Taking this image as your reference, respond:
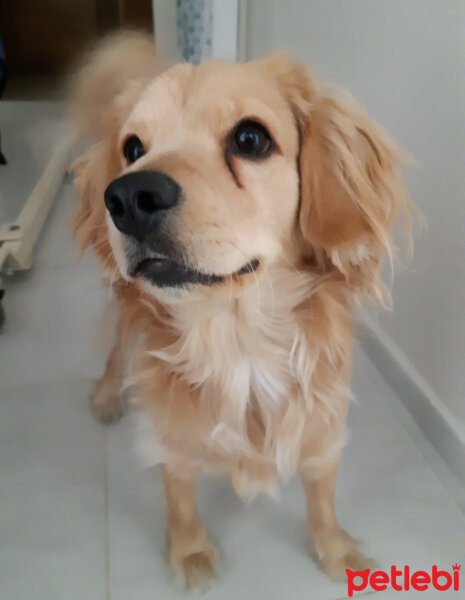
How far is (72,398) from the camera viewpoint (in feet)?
4.26

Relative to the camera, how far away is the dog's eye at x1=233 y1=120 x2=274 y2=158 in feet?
2.21

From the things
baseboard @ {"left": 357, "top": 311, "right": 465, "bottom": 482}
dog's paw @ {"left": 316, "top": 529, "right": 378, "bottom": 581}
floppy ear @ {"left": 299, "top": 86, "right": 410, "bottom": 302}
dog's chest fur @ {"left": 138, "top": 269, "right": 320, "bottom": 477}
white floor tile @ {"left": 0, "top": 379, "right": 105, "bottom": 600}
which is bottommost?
white floor tile @ {"left": 0, "top": 379, "right": 105, "bottom": 600}

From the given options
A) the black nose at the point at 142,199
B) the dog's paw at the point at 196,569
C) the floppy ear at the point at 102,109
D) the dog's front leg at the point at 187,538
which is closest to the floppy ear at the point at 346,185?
the black nose at the point at 142,199

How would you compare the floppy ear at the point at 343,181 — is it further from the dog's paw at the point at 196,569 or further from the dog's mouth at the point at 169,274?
the dog's paw at the point at 196,569

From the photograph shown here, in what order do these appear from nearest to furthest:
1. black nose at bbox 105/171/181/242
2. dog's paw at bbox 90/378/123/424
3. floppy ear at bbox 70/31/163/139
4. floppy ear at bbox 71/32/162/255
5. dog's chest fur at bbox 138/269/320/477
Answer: black nose at bbox 105/171/181/242
dog's chest fur at bbox 138/269/320/477
floppy ear at bbox 71/32/162/255
floppy ear at bbox 70/31/163/139
dog's paw at bbox 90/378/123/424

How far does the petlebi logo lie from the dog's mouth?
2.15ft

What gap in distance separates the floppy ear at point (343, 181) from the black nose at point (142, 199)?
23cm

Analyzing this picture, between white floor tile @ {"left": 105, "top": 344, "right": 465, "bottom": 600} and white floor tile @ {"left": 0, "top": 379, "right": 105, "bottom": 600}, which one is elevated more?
white floor tile @ {"left": 105, "top": 344, "right": 465, "bottom": 600}

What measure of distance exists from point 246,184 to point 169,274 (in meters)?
0.16

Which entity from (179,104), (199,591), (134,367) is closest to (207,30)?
(179,104)

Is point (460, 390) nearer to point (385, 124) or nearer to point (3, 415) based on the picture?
point (385, 124)

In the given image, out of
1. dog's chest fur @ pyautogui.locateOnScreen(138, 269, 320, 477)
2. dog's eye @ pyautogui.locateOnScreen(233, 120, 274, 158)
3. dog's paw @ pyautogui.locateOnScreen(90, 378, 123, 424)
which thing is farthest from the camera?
dog's paw @ pyautogui.locateOnScreen(90, 378, 123, 424)

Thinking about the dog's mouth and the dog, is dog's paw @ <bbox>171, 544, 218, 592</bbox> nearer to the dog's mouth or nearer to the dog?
the dog

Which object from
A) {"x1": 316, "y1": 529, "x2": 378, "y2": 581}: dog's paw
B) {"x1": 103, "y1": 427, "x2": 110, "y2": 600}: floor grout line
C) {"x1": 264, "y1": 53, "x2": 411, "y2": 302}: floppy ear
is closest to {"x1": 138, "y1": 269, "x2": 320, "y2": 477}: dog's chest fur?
{"x1": 264, "y1": 53, "x2": 411, "y2": 302}: floppy ear
